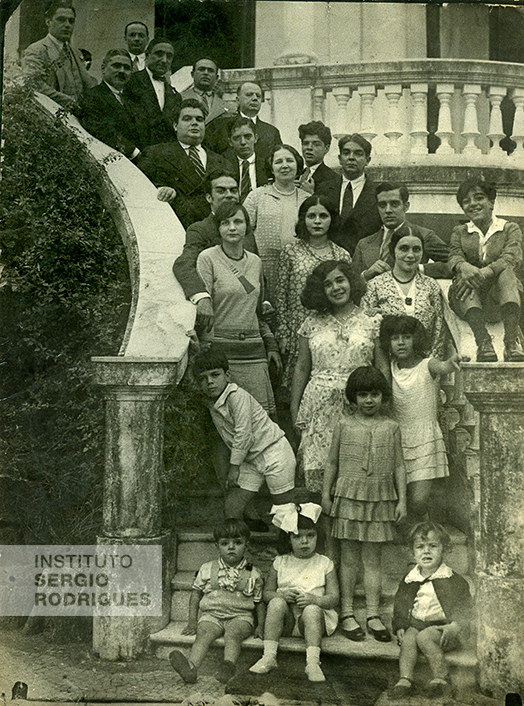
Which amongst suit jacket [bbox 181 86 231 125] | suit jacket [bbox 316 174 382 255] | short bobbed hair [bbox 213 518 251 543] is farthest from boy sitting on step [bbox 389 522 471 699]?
suit jacket [bbox 181 86 231 125]

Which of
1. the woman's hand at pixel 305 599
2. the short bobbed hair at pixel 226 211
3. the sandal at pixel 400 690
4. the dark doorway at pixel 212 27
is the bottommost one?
the sandal at pixel 400 690

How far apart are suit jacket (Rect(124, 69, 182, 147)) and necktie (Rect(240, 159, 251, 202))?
21.8 inches

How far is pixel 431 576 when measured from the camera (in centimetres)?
434

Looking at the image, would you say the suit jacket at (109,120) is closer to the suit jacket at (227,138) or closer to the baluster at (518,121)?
the suit jacket at (227,138)

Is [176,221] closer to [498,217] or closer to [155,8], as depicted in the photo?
[155,8]

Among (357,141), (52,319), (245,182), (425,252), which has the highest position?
(357,141)

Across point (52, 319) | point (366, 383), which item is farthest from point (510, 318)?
point (52, 319)

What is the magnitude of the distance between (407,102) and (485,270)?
4.51 feet

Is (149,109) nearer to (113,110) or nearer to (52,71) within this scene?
(113,110)

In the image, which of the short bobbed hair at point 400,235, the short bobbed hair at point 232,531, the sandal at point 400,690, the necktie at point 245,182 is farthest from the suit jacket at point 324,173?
the sandal at point 400,690

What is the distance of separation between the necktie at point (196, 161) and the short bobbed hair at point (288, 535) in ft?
7.99

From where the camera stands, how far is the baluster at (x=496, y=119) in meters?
5.16

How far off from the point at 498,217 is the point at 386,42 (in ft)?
4.77

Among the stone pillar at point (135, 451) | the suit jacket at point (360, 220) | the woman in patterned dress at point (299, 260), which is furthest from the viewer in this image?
the suit jacket at point (360, 220)
